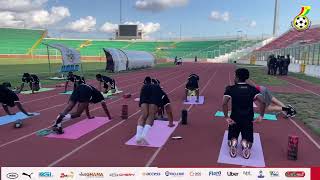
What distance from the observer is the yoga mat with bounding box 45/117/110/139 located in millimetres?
9542

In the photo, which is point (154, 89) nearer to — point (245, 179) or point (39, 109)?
point (245, 179)

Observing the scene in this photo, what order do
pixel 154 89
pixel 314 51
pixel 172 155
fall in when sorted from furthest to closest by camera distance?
pixel 314 51, pixel 154 89, pixel 172 155

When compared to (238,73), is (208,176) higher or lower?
lower

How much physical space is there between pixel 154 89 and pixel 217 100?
27.0 ft

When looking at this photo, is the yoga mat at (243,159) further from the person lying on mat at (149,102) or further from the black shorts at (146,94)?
the black shorts at (146,94)

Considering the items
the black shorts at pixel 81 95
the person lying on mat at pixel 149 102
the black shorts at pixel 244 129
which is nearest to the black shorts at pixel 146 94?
the person lying on mat at pixel 149 102

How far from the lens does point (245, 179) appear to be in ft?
19.4

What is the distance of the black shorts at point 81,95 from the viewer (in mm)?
10461

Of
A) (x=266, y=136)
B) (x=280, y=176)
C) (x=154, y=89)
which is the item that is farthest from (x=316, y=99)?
(x=280, y=176)

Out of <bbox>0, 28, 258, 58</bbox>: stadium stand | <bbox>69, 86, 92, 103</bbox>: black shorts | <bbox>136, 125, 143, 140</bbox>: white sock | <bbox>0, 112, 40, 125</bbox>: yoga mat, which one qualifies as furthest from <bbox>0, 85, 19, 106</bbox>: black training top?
<bbox>0, 28, 258, 58</bbox>: stadium stand

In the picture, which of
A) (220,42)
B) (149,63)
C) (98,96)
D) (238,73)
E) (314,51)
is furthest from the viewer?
(220,42)

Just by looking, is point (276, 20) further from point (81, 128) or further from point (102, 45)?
point (81, 128)

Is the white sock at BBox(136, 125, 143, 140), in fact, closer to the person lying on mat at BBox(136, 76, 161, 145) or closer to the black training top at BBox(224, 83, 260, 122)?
the person lying on mat at BBox(136, 76, 161, 145)

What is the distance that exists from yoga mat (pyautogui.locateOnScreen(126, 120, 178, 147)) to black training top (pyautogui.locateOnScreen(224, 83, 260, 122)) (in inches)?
88.6
